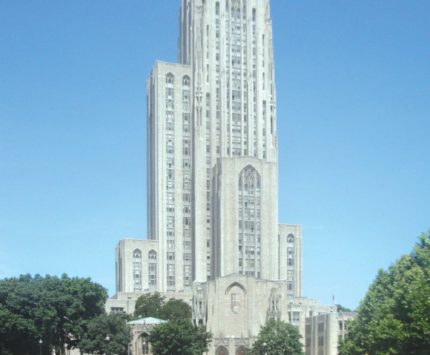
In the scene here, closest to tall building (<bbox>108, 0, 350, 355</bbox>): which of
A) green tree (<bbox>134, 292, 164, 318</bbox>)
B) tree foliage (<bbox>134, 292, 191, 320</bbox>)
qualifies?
green tree (<bbox>134, 292, 164, 318</bbox>)

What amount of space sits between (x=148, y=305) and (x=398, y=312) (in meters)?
84.2

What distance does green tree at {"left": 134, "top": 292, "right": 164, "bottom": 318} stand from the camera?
14588cm

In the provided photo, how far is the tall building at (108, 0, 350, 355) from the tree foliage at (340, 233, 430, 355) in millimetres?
77577

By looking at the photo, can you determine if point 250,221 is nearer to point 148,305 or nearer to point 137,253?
point 137,253

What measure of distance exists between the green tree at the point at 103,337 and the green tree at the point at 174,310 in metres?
24.6

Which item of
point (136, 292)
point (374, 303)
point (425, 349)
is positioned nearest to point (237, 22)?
point (136, 292)

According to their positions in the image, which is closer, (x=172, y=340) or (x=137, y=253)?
Answer: (x=172, y=340)

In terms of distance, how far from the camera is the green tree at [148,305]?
14588cm

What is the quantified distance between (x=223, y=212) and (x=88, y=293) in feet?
176

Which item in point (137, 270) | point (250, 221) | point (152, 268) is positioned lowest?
point (137, 270)

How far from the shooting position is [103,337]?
112 meters

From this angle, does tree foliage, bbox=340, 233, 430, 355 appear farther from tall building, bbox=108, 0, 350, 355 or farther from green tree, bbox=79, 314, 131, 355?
tall building, bbox=108, 0, 350, 355

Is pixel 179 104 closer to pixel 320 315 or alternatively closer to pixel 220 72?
pixel 220 72

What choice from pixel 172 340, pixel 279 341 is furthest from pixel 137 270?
pixel 279 341
